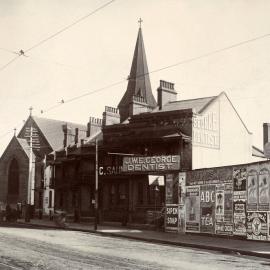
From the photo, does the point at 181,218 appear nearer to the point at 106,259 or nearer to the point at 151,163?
the point at 151,163

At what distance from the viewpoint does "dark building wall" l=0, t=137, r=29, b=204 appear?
52844mm

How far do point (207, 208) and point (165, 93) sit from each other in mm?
17730

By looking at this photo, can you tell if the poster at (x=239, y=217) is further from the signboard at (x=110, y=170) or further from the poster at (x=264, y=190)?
the signboard at (x=110, y=170)

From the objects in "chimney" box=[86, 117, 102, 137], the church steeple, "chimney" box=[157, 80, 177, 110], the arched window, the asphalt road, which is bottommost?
the asphalt road

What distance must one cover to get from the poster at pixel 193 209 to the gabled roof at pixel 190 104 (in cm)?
1068

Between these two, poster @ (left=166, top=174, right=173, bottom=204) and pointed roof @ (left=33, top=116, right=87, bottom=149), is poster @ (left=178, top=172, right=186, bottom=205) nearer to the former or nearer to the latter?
poster @ (left=166, top=174, right=173, bottom=204)

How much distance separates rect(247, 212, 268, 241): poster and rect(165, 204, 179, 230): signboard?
5964mm

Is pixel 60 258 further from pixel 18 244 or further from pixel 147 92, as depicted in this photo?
pixel 147 92

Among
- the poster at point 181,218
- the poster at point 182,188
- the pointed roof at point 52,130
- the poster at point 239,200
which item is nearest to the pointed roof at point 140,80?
the pointed roof at point 52,130

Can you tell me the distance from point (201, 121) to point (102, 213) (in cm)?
1130

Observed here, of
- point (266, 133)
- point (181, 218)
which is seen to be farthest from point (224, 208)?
point (266, 133)

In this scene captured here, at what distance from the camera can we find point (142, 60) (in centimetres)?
6844

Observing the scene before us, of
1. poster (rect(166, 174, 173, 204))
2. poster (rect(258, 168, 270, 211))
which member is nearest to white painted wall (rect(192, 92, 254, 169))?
poster (rect(166, 174, 173, 204))

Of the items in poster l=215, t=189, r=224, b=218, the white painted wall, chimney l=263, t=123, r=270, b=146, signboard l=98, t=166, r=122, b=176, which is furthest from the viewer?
chimney l=263, t=123, r=270, b=146
